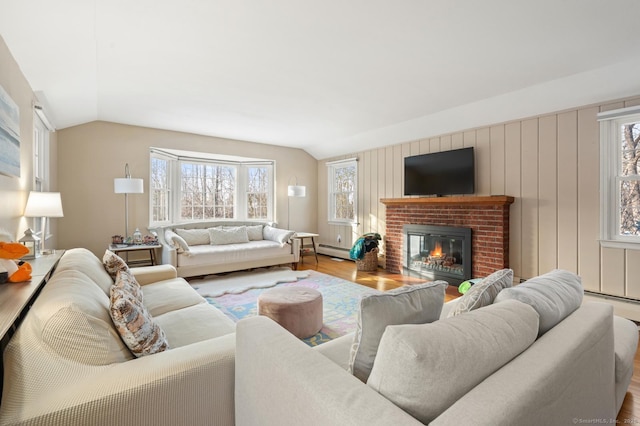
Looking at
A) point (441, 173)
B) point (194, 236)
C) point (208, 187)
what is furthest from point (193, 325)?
point (208, 187)

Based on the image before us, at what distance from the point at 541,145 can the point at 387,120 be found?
2.04m

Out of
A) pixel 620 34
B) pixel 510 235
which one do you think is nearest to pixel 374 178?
pixel 510 235

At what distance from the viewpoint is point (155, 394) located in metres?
1.08

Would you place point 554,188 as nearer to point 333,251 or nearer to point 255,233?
point 333,251

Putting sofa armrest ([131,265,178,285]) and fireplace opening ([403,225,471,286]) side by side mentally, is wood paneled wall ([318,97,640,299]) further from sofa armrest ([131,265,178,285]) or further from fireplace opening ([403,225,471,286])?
sofa armrest ([131,265,178,285])

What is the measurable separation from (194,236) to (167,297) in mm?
3017

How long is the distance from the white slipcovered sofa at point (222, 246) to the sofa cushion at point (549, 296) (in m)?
4.10

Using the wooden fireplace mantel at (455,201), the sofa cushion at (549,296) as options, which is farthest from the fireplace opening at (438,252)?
the sofa cushion at (549,296)

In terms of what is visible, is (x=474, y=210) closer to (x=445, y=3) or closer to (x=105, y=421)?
(x=445, y=3)

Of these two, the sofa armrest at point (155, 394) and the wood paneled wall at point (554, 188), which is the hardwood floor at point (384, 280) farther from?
the sofa armrest at point (155, 394)

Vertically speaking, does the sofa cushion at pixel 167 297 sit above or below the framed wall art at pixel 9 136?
below

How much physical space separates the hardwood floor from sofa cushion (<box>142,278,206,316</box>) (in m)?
2.57

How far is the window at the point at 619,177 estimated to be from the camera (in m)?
3.06

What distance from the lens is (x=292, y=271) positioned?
5168 mm
